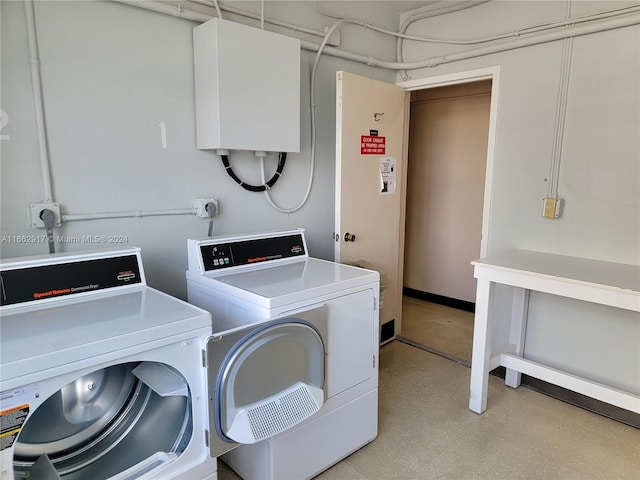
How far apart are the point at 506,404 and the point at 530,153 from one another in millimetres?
1604

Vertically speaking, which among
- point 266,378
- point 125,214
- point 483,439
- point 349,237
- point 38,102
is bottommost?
point 483,439

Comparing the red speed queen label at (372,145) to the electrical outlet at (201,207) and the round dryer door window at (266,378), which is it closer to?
the electrical outlet at (201,207)

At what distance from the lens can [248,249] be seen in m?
2.23

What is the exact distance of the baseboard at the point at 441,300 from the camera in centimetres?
427

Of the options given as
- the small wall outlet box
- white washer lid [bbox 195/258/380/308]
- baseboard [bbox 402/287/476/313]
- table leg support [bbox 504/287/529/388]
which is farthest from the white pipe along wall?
baseboard [bbox 402/287/476/313]

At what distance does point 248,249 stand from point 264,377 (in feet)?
2.56

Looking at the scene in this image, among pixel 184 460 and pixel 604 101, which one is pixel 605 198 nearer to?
pixel 604 101

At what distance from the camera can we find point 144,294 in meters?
1.73

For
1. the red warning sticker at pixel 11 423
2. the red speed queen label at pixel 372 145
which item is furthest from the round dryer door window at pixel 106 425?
the red speed queen label at pixel 372 145

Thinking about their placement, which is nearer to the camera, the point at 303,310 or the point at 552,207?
the point at 303,310

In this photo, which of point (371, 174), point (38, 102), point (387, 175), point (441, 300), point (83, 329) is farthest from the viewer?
point (441, 300)

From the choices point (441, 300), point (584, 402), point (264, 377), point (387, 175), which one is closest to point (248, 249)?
point (264, 377)

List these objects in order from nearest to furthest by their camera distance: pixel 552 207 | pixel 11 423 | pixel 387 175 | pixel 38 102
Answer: pixel 11 423, pixel 38 102, pixel 552 207, pixel 387 175

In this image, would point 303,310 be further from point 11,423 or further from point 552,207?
point 552,207
